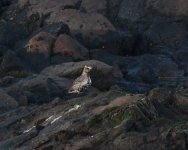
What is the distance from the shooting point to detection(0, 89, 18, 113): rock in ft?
74.8

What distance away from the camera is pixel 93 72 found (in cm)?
2786

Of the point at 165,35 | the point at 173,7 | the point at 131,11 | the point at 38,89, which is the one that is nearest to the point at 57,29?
the point at 165,35

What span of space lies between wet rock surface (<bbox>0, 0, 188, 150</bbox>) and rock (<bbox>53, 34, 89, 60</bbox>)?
0.18 feet

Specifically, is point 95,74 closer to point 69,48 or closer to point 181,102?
point 69,48

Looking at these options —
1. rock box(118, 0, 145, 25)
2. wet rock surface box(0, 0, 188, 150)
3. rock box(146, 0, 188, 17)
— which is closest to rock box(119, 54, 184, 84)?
wet rock surface box(0, 0, 188, 150)

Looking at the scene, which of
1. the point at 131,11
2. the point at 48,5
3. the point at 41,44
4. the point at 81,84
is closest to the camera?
the point at 81,84

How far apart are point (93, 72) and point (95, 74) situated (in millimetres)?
116

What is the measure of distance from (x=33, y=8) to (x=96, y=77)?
12.4 m

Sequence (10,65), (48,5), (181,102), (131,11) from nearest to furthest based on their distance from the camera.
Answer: (181,102) < (10,65) < (48,5) < (131,11)

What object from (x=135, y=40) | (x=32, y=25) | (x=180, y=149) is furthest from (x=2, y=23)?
(x=180, y=149)

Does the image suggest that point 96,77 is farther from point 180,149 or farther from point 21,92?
point 180,149

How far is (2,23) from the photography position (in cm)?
3716

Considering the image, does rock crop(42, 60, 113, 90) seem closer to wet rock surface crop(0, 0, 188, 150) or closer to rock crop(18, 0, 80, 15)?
wet rock surface crop(0, 0, 188, 150)

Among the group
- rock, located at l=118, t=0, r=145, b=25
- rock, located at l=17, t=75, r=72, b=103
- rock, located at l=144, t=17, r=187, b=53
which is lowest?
rock, located at l=144, t=17, r=187, b=53
